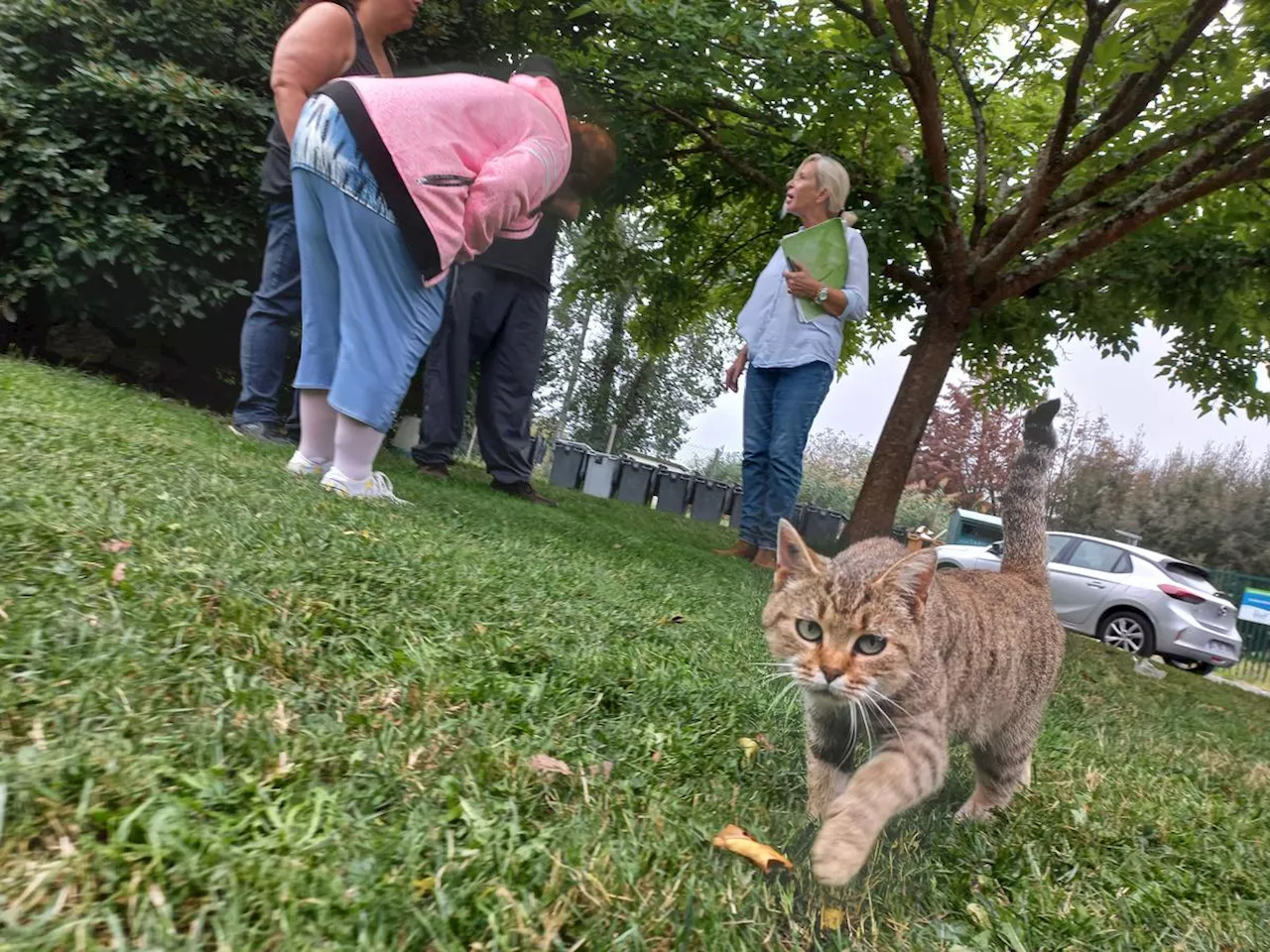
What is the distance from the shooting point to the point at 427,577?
2.39m

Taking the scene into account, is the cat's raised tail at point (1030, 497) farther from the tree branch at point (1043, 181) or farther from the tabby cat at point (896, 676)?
the tree branch at point (1043, 181)

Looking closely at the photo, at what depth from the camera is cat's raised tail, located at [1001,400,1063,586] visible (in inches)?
99.7

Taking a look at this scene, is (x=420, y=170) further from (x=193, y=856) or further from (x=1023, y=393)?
(x=1023, y=393)

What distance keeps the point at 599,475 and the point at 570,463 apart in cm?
65

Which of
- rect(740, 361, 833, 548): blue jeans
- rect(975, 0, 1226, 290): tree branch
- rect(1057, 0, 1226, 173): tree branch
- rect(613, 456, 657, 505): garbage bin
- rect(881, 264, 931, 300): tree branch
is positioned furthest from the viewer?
rect(613, 456, 657, 505): garbage bin

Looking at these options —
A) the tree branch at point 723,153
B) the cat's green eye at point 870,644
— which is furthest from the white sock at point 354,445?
the tree branch at point 723,153

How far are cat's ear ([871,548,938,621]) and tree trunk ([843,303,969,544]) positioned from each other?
5.16 meters

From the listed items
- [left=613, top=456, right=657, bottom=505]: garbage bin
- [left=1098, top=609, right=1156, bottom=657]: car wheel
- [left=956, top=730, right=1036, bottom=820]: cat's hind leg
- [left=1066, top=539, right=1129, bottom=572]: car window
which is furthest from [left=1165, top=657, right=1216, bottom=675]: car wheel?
[left=956, top=730, right=1036, bottom=820]: cat's hind leg

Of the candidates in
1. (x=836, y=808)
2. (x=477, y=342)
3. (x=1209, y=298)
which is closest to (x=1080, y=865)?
(x=836, y=808)

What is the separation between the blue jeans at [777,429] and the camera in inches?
187

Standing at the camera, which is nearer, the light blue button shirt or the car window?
the light blue button shirt

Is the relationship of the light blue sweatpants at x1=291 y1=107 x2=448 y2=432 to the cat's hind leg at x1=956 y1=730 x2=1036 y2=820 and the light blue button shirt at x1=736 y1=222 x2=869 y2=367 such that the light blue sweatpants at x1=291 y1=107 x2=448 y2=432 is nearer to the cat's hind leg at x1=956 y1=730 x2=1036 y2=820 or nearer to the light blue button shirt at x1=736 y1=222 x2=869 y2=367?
the light blue button shirt at x1=736 y1=222 x2=869 y2=367

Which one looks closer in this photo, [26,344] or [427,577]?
[427,577]

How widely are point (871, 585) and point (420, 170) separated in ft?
7.87
